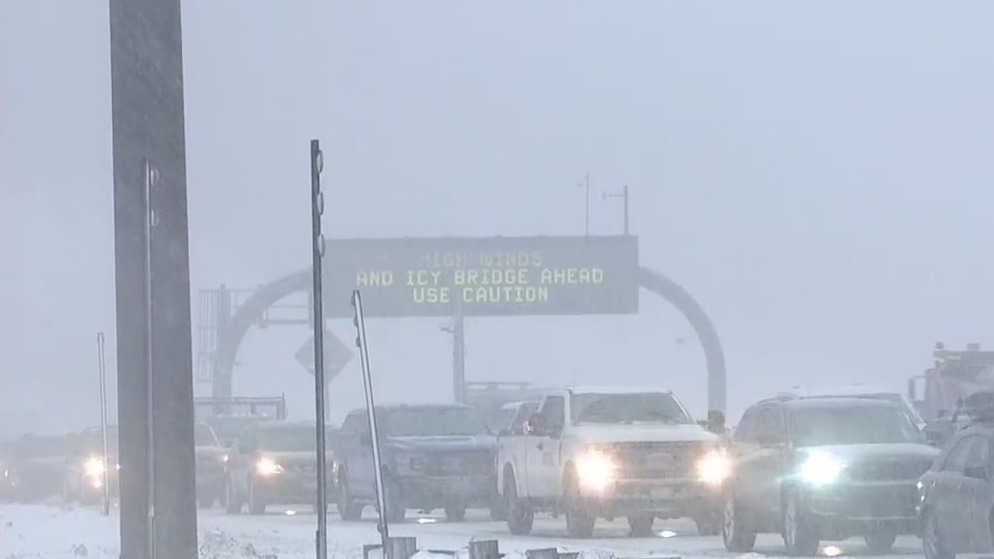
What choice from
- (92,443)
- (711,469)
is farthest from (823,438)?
(92,443)

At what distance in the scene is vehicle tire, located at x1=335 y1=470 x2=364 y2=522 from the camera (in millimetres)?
23469

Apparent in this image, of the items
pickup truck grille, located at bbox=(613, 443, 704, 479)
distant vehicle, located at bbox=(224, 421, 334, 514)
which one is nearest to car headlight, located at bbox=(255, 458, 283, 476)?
distant vehicle, located at bbox=(224, 421, 334, 514)

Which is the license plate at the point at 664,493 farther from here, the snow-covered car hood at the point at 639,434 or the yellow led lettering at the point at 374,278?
the yellow led lettering at the point at 374,278

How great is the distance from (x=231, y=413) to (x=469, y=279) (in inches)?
459

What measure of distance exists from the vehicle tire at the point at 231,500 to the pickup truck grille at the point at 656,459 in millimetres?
8367

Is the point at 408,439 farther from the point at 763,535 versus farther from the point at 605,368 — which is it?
the point at 605,368

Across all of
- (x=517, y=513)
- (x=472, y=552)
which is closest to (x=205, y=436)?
(x=517, y=513)

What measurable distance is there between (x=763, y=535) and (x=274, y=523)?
5702 millimetres

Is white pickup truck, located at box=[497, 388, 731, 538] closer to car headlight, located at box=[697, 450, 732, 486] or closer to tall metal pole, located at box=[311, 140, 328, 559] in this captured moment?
car headlight, located at box=[697, 450, 732, 486]

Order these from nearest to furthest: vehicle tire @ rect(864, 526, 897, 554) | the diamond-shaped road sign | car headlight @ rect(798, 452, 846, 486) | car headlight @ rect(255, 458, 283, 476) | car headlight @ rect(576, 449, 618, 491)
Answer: car headlight @ rect(798, 452, 846, 486) → vehicle tire @ rect(864, 526, 897, 554) → car headlight @ rect(576, 449, 618, 491) → the diamond-shaped road sign → car headlight @ rect(255, 458, 283, 476)

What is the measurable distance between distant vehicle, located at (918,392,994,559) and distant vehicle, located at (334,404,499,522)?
7240mm

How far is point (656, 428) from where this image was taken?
20.5m

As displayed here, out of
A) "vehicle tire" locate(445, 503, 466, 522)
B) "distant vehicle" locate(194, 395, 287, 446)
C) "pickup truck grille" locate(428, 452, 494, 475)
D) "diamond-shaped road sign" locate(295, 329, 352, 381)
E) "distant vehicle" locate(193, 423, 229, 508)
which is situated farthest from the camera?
"distant vehicle" locate(194, 395, 287, 446)

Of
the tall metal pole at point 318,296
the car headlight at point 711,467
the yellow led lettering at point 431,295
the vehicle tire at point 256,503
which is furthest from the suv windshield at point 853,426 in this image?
the yellow led lettering at point 431,295
